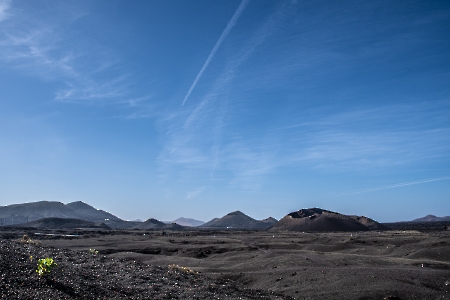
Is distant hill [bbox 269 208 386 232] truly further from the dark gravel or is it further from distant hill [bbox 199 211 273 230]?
distant hill [bbox 199 211 273 230]

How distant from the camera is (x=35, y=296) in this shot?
784cm

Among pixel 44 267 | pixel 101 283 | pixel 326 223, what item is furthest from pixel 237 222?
pixel 44 267

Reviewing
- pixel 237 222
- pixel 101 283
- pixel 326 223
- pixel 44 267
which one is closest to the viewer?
pixel 44 267

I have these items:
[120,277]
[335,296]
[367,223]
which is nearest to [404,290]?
[335,296]

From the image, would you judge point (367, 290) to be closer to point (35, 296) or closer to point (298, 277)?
point (298, 277)

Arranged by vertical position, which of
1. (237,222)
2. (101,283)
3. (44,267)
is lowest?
(101,283)

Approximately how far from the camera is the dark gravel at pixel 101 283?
8.43 metres

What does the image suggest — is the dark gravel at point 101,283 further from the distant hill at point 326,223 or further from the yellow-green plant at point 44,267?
the distant hill at point 326,223

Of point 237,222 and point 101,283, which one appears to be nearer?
point 101,283

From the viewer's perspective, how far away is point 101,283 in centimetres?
1079

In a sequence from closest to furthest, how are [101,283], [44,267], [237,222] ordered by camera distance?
[44,267]
[101,283]
[237,222]

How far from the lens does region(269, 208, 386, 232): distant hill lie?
79000mm

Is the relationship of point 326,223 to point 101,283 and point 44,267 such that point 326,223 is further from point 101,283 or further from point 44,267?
point 44,267

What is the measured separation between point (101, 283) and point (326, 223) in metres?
76.1
